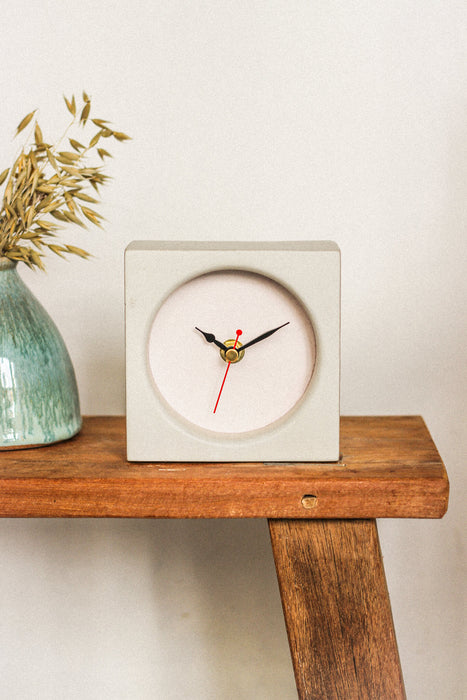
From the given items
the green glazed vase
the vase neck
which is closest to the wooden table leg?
the green glazed vase

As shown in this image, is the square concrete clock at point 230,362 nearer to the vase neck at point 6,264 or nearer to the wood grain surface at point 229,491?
the wood grain surface at point 229,491

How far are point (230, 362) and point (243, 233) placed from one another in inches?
13.7

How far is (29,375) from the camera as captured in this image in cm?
85

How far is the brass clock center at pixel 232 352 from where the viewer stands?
0.80m

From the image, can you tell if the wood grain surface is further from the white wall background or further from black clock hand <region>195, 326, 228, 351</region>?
the white wall background

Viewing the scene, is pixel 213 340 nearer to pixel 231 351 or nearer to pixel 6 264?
pixel 231 351

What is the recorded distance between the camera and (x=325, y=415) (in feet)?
2.64

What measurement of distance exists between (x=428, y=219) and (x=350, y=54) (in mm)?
265

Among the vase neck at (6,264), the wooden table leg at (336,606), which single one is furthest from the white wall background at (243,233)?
the wooden table leg at (336,606)

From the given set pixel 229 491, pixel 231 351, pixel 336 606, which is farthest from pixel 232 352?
pixel 336 606

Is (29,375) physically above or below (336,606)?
above

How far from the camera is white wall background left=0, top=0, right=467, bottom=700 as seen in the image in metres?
1.06

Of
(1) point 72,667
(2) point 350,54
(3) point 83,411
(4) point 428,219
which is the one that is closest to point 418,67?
(2) point 350,54

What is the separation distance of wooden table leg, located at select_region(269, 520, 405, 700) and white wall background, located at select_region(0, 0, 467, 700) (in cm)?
37
